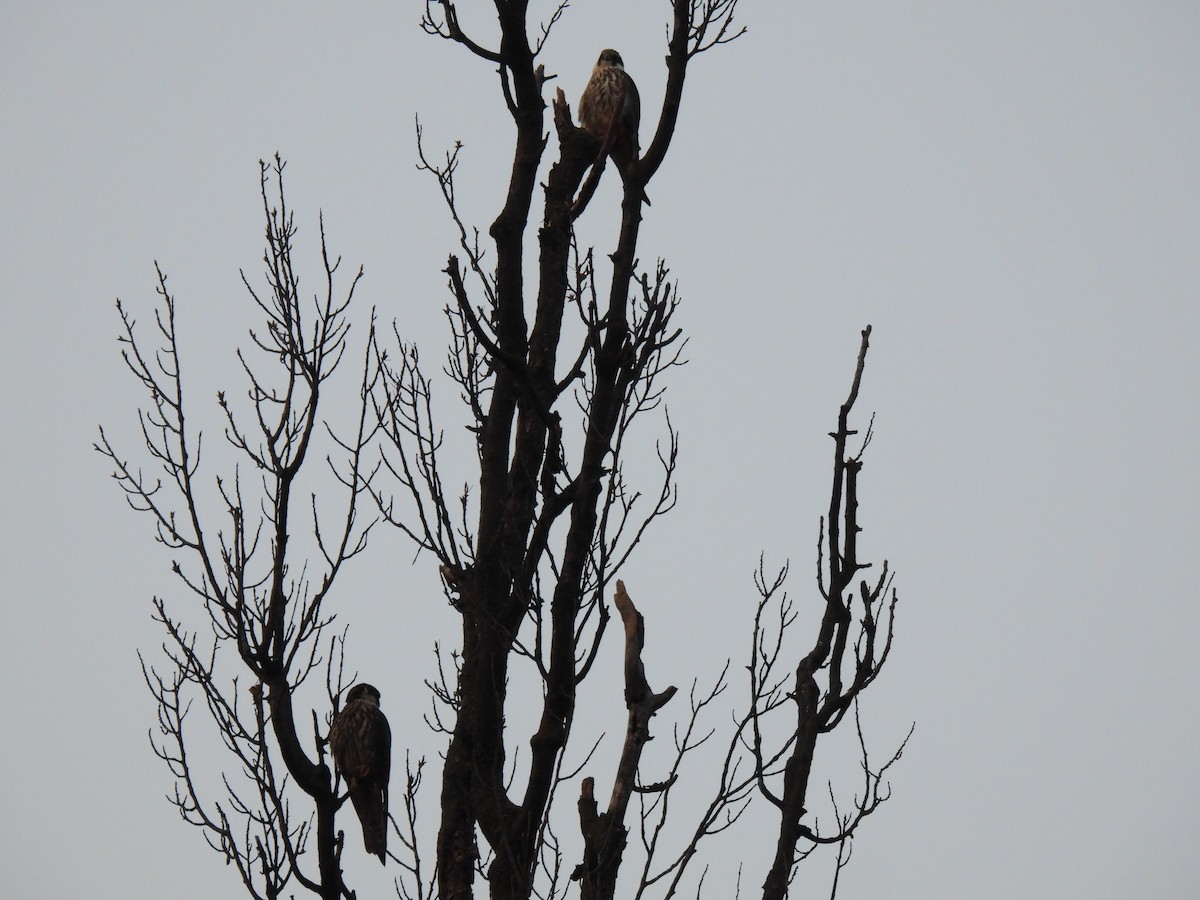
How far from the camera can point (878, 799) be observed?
3512 millimetres

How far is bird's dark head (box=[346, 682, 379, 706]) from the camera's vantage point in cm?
568

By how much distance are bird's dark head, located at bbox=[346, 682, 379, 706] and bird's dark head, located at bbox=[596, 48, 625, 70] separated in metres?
3.74

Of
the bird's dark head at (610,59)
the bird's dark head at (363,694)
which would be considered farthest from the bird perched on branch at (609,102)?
the bird's dark head at (363,694)

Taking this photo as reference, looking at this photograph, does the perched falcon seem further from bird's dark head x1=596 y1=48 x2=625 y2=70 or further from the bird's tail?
bird's dark head x1=596 y1=48 x2=625 y2=70

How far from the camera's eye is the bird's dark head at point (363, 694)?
18.6 feet

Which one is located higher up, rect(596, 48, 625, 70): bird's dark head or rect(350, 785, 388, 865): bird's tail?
rect(596, 48, 625, 70): bird's dark head

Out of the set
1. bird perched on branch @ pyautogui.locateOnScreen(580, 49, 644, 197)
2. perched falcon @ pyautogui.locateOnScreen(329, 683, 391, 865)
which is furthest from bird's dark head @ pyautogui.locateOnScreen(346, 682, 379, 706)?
bird perched on branch @ pyautogui.locateOnScreen(580, 49, 644, 197)

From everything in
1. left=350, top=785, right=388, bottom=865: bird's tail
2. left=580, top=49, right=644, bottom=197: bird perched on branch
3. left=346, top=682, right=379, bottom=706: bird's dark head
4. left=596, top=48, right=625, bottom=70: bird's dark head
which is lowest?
left=350, top=785, right=388, bottom=865: bird's tail

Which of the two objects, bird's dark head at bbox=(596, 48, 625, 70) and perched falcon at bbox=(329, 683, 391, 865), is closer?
perched falcon at bbox=(329, 683, 391, 865)

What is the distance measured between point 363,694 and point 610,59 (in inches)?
154

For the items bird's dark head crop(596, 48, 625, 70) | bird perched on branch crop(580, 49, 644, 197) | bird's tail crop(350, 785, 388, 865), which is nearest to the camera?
bird's tail crop(350, 785, 388, 865)

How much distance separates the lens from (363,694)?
575cm

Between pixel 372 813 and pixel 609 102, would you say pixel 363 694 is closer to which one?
pixel 372 813

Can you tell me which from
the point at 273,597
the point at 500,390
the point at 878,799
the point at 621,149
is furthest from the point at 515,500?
the point at 621,149
